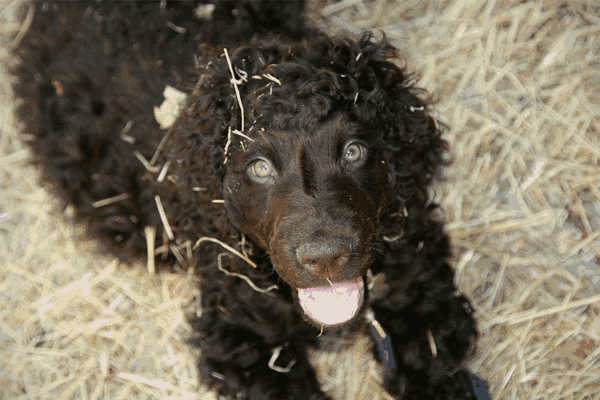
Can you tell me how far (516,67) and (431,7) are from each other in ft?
2.55

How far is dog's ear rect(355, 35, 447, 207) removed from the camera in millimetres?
2850

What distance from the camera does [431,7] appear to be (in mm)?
Result: 4492

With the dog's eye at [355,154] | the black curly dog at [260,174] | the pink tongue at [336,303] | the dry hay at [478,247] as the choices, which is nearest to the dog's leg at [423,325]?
the black curly dog at [260,174]

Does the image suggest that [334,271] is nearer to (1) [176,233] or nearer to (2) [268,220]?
(2) [268,220]

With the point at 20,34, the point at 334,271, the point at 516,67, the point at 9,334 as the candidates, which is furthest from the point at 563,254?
the point at 20,34

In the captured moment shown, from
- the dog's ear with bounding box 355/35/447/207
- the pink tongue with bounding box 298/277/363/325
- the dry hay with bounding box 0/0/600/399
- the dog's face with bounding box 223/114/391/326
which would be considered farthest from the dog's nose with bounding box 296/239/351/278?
the dry hay with bounding box 0/0/600/399

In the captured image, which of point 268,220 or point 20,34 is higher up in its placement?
point 268,220

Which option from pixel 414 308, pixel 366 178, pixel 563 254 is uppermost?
pixel 366 178

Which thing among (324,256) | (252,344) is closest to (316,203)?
(324,256)

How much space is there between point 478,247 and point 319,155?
1.70m

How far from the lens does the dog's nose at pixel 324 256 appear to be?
235 centimetres

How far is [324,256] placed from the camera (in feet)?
7.73

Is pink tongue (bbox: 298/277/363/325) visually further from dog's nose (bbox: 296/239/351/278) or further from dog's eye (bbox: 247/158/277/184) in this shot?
dog's eye (bbox: 247/158/277/184)

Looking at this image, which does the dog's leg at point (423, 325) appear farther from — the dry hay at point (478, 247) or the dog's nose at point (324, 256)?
the dog's nose at point (324, 256)
